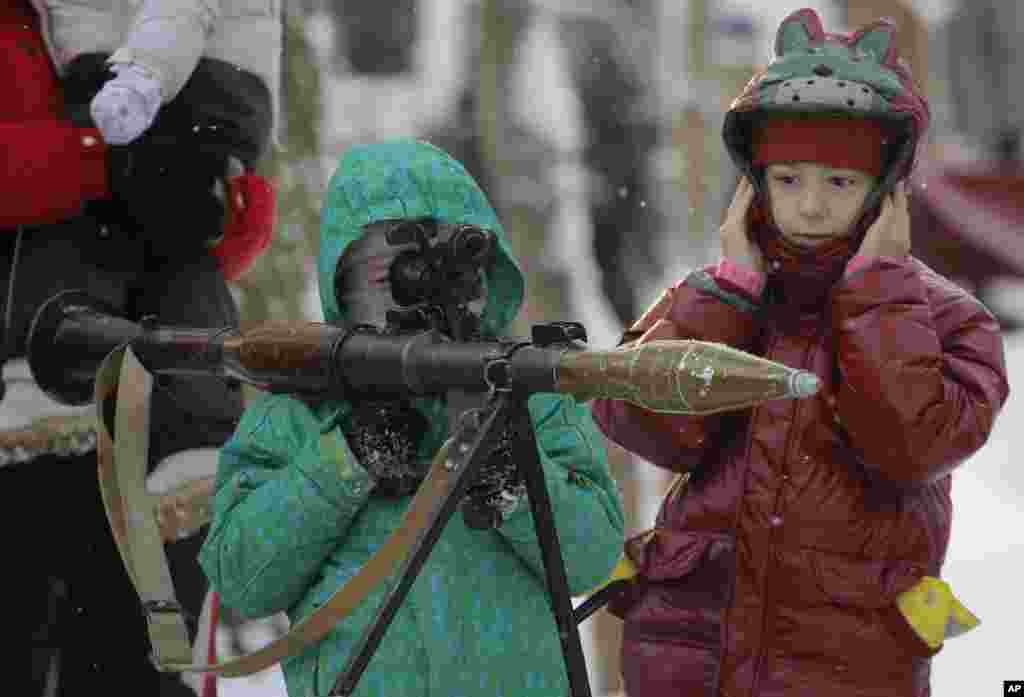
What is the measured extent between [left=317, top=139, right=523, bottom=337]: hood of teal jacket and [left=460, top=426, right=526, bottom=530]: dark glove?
0.85ft

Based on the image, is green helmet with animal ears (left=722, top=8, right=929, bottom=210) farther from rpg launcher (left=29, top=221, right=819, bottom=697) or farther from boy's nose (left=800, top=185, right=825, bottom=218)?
rpg launcher (left=29, top=221, right=819, bottom=697)

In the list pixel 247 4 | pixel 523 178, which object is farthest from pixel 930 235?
pixel 247 4

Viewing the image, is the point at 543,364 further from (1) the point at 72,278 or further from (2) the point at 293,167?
(2) the point at 293,167

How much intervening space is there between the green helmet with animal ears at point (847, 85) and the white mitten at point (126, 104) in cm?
88

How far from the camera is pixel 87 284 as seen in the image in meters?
2.48

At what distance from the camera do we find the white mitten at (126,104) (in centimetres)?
235

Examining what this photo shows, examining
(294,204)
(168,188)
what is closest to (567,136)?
(294,204)

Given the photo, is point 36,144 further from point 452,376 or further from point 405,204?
Result: point 452,376

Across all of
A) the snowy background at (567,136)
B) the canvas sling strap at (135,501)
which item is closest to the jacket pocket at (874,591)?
the canvas sling strap at (135,501)

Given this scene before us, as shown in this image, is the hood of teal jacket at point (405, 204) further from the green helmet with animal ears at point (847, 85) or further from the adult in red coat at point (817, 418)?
the green helmet with animal ears at point (847, 85)

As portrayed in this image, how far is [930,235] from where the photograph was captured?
5.44 m

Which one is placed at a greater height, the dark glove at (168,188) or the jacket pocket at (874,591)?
the dark glove at (168,188)

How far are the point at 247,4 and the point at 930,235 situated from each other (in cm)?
331

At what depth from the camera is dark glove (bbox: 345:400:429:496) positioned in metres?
1.77
